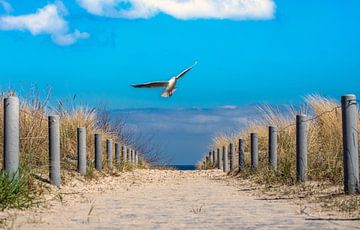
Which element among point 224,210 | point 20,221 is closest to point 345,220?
point 224,210

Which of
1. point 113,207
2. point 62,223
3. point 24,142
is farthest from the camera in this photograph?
point 24,142

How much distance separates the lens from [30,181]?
31.6ft

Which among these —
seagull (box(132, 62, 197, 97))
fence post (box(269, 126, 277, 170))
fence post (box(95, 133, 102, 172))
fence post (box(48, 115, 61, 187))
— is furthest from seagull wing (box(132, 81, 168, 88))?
fence post (box(95, 133, 102, 172))

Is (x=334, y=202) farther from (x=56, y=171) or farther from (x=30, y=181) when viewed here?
(x=56, y=171)

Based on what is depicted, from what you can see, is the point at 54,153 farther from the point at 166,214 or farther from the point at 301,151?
the point at 166,214

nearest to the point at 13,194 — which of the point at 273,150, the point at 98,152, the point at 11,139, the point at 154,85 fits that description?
the point at 11,139

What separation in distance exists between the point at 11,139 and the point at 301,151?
503 cm

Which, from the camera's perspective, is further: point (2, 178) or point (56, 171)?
point (56, 171)

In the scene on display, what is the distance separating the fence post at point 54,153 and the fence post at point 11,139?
73.7 inches

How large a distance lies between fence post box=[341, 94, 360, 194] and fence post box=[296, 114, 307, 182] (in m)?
2.66

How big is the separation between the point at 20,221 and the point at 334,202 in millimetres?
3847

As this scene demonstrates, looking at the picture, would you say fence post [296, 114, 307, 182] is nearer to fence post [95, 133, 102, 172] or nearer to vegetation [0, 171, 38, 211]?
vegetation [0, 171, 38, 211]

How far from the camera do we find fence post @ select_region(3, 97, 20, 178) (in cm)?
913

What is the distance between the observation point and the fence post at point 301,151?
→ 11.9 meters
